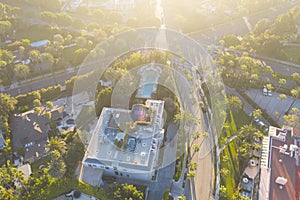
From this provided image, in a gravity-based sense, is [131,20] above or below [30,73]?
above

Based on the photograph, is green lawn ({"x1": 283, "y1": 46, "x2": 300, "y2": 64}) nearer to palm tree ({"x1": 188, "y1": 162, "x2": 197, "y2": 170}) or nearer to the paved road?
the paved road

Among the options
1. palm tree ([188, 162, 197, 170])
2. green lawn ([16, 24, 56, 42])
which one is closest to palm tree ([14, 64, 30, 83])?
green lawn ([16, 24, 56, 42])

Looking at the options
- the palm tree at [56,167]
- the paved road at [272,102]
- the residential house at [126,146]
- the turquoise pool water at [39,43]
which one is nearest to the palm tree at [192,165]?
the residential house at [126,146]

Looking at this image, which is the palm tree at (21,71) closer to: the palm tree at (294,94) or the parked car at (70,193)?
the parked car at (70,193)

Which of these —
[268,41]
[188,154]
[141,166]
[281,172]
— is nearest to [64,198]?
[141,166]

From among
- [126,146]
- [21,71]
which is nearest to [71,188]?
[126,146]

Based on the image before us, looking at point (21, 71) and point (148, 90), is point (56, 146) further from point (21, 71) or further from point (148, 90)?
point (21, 71)

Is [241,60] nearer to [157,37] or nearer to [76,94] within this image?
[157,37]

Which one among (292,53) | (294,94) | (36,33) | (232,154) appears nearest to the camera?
(232,154)

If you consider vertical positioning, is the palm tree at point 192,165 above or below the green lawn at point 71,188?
above

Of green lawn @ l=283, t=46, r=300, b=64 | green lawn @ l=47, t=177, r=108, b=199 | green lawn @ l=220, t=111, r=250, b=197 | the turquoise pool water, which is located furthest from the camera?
green lawn @ l=283, t=46, r=300, b=64

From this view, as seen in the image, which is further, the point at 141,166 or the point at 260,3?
the point at 260,3
